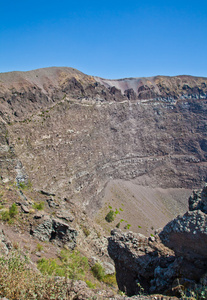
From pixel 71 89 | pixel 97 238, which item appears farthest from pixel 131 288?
pixel 71 89

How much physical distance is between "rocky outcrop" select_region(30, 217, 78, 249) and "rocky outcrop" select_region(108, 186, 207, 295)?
4.64 meters

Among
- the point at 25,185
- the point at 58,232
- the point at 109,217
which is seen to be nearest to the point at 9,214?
the point at 58,232

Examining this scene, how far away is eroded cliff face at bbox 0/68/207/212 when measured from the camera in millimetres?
31156

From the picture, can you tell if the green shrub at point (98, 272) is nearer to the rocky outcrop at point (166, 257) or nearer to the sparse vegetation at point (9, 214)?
A: the rocky outcrop at point (166, 257)

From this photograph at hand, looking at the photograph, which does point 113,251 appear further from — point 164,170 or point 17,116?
point 164,170

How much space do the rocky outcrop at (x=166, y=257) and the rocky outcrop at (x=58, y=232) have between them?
4641 millimetres

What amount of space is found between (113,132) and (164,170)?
17393 millimetres

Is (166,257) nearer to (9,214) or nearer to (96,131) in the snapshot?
(9,214)

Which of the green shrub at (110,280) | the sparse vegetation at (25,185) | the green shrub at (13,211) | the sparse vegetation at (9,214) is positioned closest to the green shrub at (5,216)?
the sparse vegetation at (9,214)

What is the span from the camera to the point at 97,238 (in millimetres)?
20562

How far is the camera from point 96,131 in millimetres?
46656

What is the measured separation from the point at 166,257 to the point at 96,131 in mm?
37918

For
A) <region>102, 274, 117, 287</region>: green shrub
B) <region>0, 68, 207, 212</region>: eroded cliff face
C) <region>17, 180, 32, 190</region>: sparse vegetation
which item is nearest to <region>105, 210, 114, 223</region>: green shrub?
<region>0, 68, 207, 212</region>: eroded cliff face

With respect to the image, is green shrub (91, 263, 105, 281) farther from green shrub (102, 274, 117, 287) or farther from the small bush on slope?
the small bush on slope
